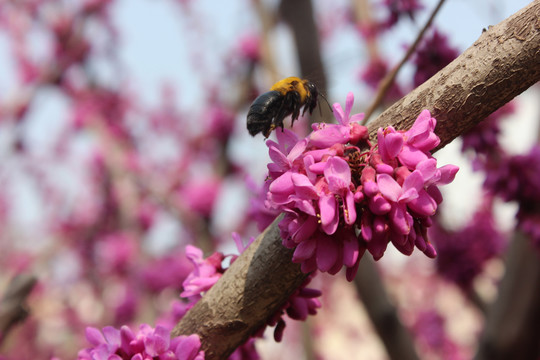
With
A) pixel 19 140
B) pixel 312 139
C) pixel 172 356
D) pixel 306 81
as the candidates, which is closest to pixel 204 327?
pixel 172 356

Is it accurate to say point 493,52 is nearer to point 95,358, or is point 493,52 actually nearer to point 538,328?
point 95,358

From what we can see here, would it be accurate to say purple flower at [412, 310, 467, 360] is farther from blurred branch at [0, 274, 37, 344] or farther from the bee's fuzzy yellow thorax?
the bee's fuzzy yellow thorax

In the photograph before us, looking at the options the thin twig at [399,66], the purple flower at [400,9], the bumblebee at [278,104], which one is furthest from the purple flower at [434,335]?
the bumblebee at [278,104]

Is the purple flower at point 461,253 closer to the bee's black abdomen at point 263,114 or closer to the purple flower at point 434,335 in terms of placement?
the bee's black abdomen at point 263,114

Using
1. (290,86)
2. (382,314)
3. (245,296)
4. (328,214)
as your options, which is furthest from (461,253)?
(328,214)

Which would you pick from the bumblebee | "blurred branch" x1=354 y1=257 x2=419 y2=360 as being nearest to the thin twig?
the bumblebee
